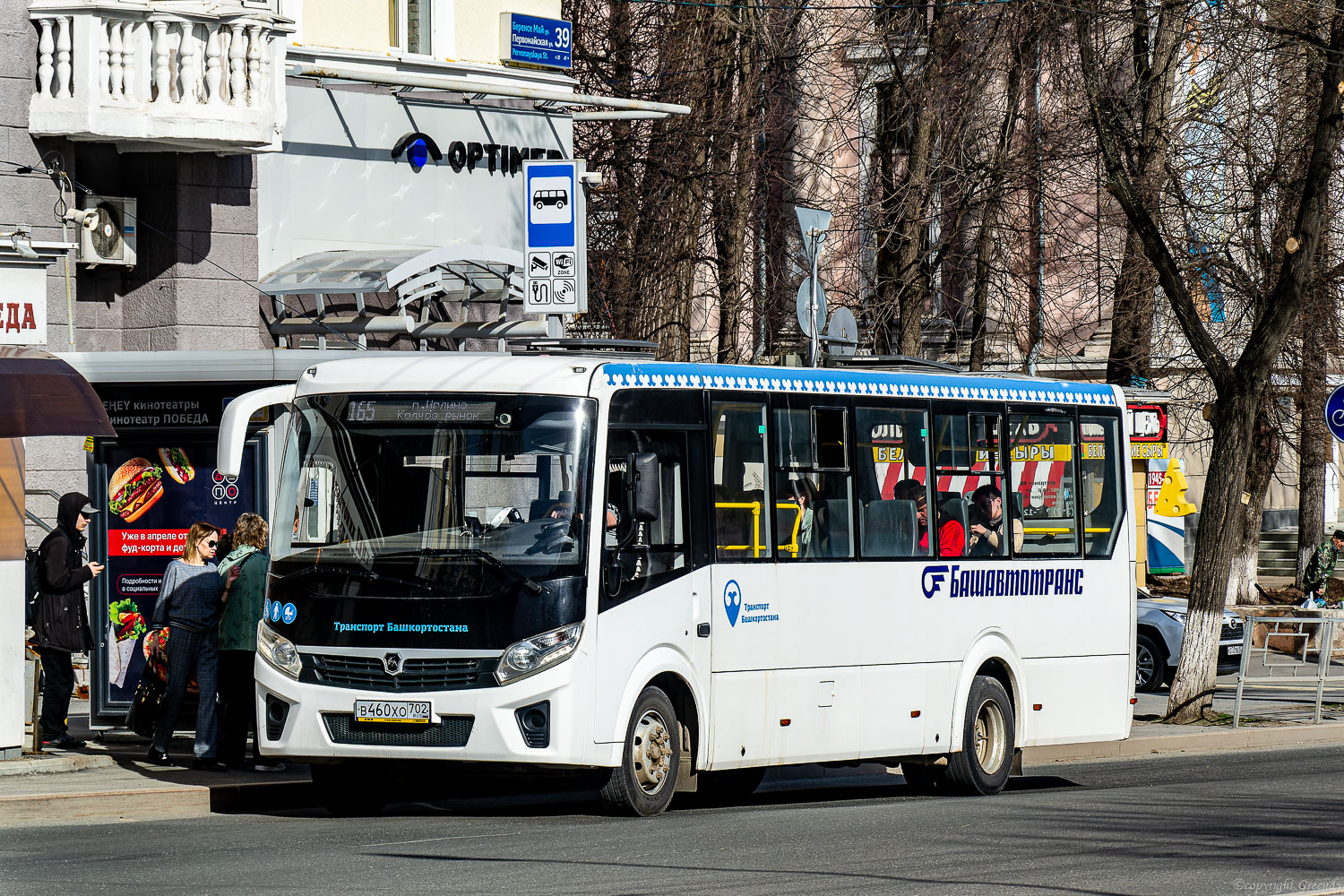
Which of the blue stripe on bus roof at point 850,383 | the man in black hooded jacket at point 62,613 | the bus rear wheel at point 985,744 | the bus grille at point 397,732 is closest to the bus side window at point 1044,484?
the blue stripe on bus roof at point 850,383

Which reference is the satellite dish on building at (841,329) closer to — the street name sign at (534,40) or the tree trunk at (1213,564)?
the tree trunk at (1213,564)

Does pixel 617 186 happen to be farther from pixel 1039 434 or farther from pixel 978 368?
pixel 1039 434

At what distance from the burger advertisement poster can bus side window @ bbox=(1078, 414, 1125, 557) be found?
21.6 feet

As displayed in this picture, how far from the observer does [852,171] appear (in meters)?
34.8

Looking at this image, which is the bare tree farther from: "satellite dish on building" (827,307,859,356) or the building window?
the building window

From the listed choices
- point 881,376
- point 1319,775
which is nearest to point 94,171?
point 881,376

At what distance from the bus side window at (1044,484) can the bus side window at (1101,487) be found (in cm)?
15

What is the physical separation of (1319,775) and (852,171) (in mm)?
20537

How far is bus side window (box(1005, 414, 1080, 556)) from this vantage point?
15.7 metres

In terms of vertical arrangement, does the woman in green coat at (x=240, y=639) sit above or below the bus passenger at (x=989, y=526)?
below

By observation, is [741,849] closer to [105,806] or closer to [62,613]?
[105,806]

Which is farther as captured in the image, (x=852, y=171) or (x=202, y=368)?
(x=852, y=171)

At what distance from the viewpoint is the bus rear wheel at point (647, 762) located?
1212 centimetres

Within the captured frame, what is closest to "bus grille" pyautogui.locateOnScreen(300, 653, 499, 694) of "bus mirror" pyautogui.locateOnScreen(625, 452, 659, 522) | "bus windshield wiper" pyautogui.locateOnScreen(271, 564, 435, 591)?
"bus windshield wiper" pyautogui.locateOnScreen(271, 564, 435, 591)
